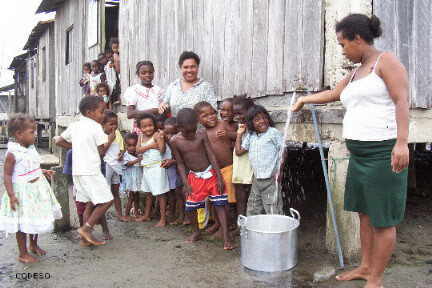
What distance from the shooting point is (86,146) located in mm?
3803

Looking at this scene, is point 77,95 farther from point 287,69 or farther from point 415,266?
point 415,266

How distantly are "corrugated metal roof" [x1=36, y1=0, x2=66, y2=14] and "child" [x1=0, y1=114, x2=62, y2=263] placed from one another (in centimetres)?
859

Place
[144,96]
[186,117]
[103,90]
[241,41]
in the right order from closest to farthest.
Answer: [186,117], [241,41], [144,96], [103,90]

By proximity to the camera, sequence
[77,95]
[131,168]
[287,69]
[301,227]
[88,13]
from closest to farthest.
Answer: [287,69] → [301,227] → [131,168] → [88,13] → [77,95]

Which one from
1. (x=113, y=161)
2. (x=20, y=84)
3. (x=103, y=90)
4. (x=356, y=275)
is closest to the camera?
(x=356, y=275)

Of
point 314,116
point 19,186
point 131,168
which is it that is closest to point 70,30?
point 131,168

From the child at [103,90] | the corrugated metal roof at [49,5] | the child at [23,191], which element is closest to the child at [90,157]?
the child at [23,191]

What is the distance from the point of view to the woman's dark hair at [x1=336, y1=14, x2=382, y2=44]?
2.56 meters

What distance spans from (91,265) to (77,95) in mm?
7507

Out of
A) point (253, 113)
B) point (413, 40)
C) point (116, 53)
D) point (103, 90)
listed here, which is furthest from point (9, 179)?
point (116, 53)

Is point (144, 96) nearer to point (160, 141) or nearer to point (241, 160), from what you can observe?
point (160, 141)

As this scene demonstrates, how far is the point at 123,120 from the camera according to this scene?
7141 millimetres

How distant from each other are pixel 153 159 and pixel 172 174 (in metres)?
0.27

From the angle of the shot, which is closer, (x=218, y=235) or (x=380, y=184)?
(x=380, y=184)
